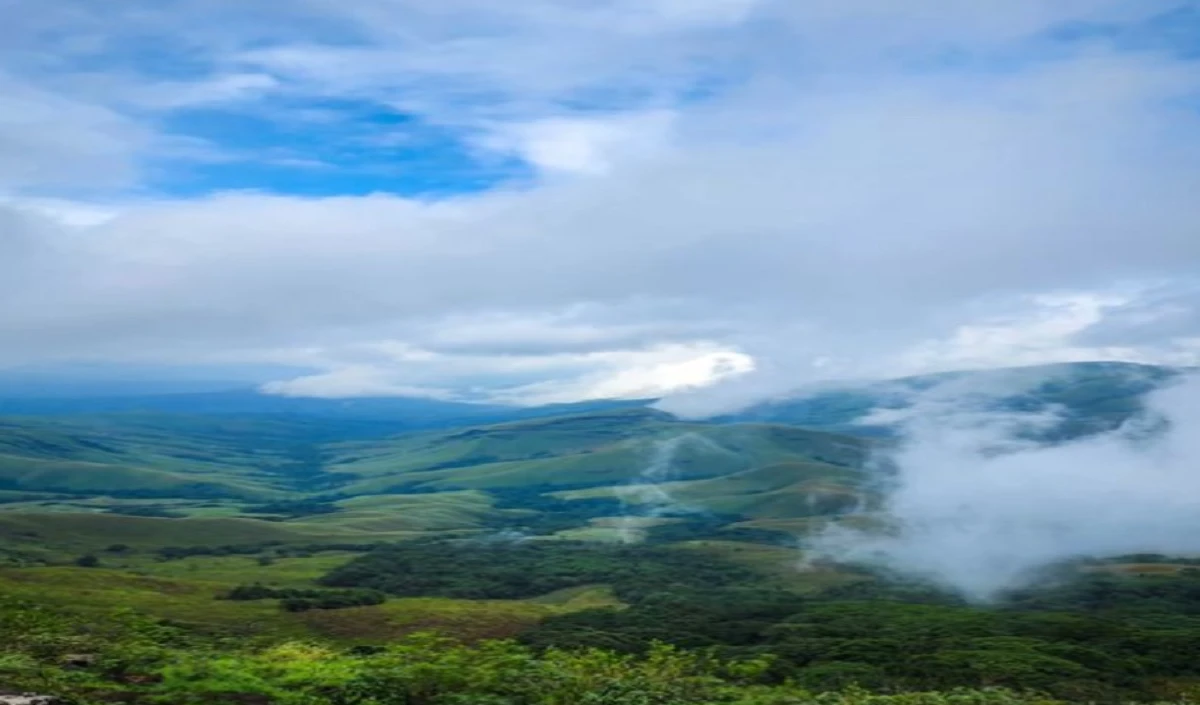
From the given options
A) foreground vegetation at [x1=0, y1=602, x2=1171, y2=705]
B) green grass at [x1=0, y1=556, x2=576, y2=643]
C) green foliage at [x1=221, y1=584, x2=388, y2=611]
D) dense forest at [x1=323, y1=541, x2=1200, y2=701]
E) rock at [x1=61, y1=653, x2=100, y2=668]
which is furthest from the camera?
green foliage at [x1=221, y1=584, x2=388, y2=611]

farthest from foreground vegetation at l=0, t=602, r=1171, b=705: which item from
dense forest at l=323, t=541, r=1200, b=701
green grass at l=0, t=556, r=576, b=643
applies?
green grass at l=0, t=556, r=576, b=643

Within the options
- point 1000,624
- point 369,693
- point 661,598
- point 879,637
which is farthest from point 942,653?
point 369,693

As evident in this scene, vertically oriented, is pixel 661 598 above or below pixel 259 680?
below

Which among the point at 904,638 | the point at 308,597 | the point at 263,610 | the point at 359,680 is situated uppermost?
the point at 359,680

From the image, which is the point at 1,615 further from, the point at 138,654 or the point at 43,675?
the point at 43,675

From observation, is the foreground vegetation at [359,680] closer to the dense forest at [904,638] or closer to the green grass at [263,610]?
the dense forest at [904,638]

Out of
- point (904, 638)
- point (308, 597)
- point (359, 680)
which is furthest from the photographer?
point (308, 597)

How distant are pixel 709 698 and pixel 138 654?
19.9m

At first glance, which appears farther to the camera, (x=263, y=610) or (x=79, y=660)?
(x=263, y=610)

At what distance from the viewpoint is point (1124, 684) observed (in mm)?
97688

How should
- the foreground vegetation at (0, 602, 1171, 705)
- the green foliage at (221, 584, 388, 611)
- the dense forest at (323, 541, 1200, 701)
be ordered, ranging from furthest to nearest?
the green foliage at (221, 584, 388, 611) < the dense forest at (323, 541, 1200, 701) < the foreground vegetation at (0, 602, 1171, 705)

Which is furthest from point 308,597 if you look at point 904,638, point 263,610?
point 904,638

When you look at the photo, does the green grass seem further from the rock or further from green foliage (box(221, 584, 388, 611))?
the rock

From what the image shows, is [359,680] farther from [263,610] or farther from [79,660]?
[263,610]
